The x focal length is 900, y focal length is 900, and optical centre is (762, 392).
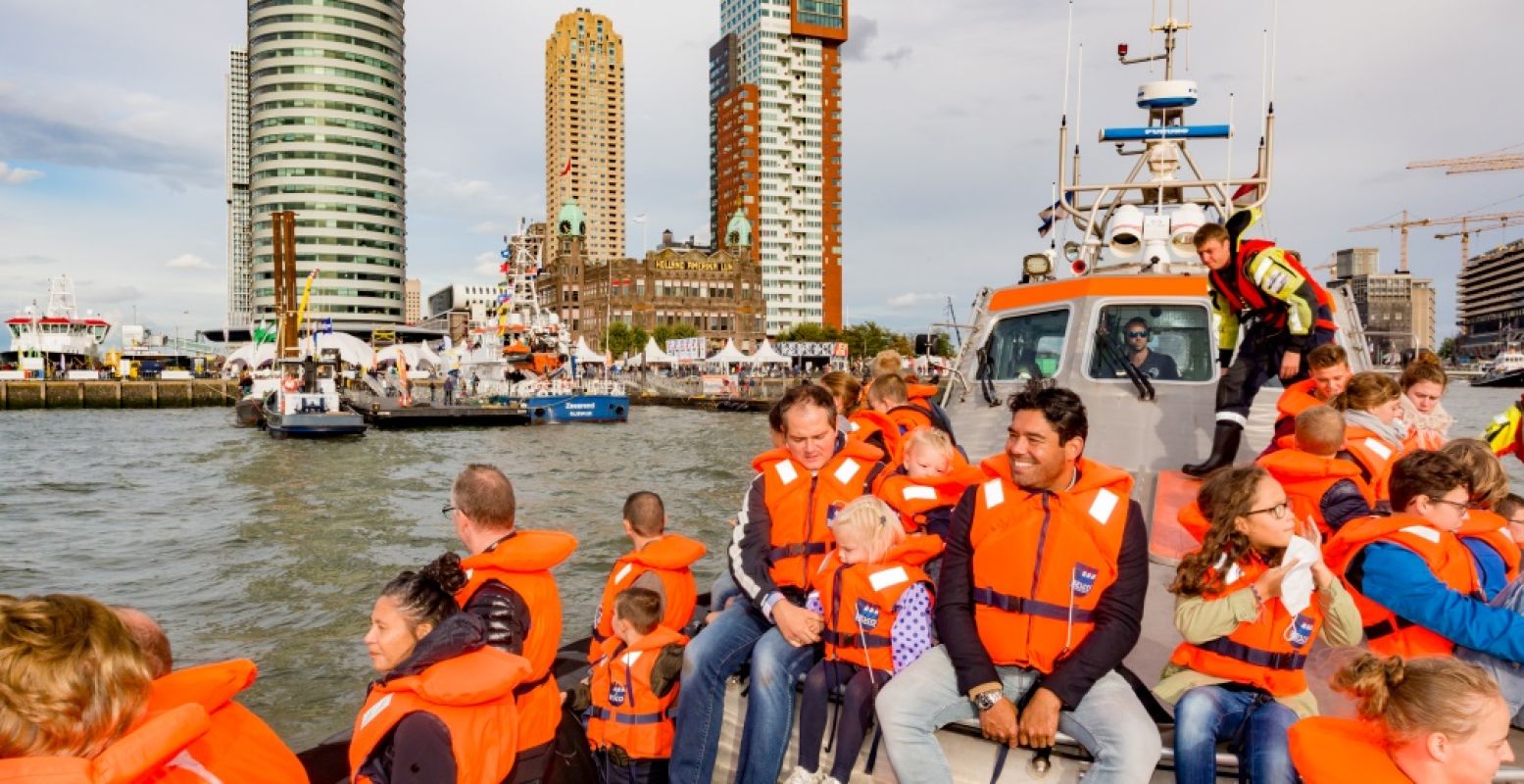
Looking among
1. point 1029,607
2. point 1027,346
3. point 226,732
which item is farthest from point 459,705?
point 1027,346

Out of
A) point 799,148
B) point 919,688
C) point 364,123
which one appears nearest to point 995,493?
point 919,688

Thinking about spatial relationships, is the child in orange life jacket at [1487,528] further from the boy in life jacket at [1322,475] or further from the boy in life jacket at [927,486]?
the boy in life jacket at [927,486]

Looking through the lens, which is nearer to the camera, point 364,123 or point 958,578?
point 958,578

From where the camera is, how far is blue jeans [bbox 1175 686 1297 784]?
121 inches

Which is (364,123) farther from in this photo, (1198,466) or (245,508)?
(1198,466)

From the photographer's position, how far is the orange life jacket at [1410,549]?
3227 millimetres

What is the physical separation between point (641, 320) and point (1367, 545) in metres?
122

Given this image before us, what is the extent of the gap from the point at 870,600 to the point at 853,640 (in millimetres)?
200

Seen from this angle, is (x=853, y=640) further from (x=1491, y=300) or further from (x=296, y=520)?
(x=1491, y=300)

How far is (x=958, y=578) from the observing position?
3.64m

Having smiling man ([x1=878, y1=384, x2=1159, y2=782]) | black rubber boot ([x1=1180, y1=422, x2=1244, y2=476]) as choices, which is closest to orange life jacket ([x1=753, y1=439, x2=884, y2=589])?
smiling man ([x1=878, y1=384, x2=1159, y2=782])

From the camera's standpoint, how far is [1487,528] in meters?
3.41

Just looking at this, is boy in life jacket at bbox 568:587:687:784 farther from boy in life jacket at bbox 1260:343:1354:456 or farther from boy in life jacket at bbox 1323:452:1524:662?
boy in life jacket at bbox 1260:343:1354:456

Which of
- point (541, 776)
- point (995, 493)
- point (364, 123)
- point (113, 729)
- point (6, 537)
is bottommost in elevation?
point (6, 537)
